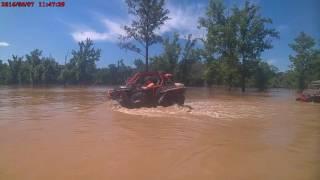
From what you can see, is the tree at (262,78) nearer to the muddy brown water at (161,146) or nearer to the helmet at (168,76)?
the muddy brown water at (161,146)

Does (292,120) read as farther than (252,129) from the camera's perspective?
Yes

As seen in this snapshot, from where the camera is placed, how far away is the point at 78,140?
182 inches

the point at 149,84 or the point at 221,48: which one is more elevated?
the point at 221,48

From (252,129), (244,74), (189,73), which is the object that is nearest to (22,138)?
(252,129)

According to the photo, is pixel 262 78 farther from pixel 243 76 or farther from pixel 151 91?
pixel 151 91

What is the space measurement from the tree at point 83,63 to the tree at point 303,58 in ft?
11.4

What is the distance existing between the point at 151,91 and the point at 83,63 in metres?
2.02

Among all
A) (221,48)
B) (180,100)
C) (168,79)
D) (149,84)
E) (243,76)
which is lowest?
(180,100)

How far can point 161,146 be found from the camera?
4.33 metres

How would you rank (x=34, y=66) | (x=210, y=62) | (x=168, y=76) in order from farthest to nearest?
1. (x=210, y=62)
2. (x=168, y=76)
3. (x=34, y=66)

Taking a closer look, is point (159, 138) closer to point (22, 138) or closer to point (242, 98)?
point (22, 138)

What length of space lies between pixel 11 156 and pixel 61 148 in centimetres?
57

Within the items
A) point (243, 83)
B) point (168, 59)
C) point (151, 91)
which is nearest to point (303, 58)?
point (168, 59)
